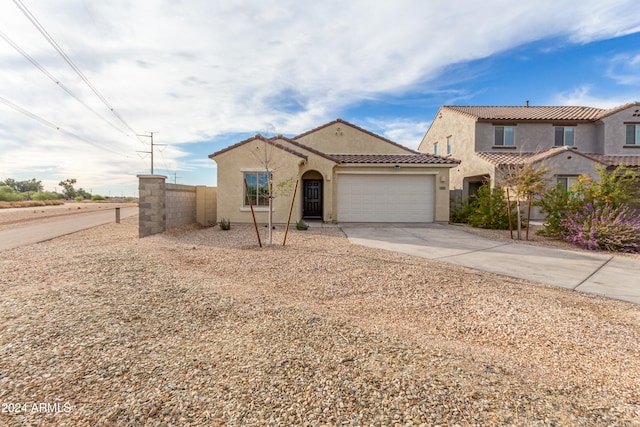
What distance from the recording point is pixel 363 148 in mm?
19812

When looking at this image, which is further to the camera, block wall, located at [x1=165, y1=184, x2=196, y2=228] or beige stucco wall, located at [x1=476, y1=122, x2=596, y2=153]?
beige stucco wall, located at [x1=476, y1=122, x2=596, y2=153]

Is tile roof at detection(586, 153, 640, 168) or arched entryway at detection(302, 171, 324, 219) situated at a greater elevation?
tile roof at detection(586, 153, 640, 168)

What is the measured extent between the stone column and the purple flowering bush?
587 inches

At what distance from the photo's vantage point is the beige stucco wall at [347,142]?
1975cm

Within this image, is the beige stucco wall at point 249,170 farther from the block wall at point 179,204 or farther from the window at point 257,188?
the block wall at point 179,204

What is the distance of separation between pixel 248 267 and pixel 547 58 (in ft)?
64.9

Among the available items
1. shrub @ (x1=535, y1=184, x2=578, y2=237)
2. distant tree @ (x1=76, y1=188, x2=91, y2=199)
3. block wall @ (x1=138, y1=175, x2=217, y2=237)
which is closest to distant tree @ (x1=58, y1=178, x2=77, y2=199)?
distant tree @ (x1=76, y1=188, x2=91, y2=199)

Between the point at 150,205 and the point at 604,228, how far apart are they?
15.6 metres

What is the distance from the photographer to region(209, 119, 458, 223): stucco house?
14.1 meters

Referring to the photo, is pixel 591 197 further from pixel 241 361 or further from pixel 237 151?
pixel 237 151

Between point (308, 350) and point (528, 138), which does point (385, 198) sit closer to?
point (528, 138)

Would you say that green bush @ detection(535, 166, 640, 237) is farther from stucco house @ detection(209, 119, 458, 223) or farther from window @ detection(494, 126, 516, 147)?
window @ detection(494, 126, 516, 147)

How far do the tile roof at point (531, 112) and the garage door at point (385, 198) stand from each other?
331 inches

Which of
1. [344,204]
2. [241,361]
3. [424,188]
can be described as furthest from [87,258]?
[424,188]
